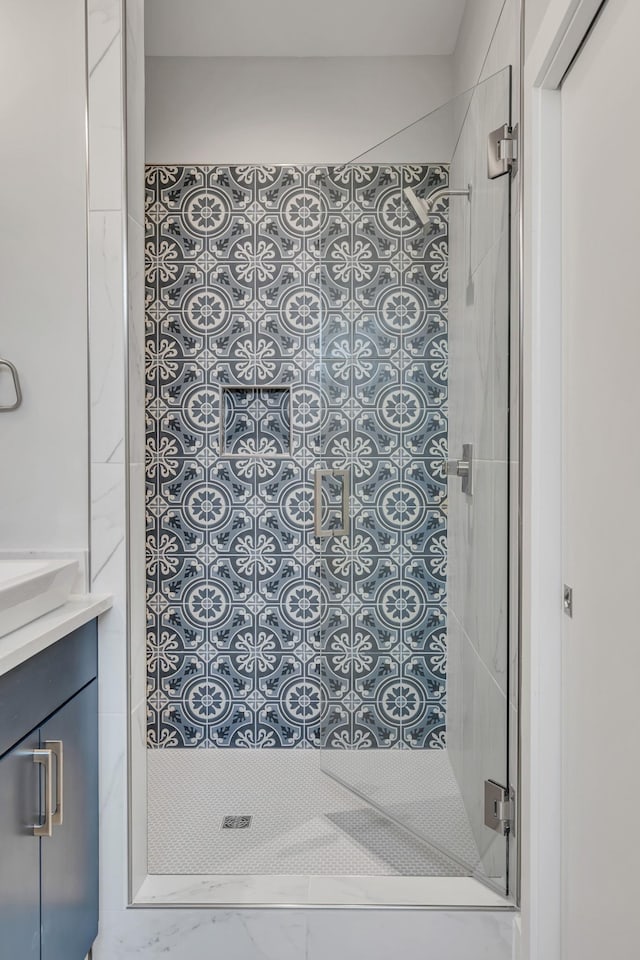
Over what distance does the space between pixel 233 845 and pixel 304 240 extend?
6.78ft

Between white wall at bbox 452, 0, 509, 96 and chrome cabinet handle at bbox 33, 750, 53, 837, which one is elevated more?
white wall at bbox 452, 0, 509, 96

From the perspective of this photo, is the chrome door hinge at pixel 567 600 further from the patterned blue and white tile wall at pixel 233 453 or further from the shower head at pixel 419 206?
the patterned blue and white tile wall at pixel 233 453

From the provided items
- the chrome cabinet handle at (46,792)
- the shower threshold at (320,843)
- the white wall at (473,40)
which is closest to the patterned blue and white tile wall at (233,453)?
the shower threshold at (320,843)

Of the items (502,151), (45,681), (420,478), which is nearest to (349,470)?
(420,478)

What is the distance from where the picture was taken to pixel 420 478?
1.85m

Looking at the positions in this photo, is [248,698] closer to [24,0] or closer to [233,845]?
[233,845]

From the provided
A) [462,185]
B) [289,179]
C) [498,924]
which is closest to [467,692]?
[498,924]

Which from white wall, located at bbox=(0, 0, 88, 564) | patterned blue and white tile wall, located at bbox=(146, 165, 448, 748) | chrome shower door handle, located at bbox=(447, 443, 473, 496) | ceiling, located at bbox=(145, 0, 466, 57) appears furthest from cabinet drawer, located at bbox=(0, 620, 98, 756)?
ceiling, located at bbox=(145, 0, 466, 57)

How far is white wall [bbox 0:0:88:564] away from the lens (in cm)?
161

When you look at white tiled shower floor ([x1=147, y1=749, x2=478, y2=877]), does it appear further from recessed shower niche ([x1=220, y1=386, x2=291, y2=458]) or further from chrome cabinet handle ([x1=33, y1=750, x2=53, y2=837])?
recessed shower niche ([x1=220, y1=386, x2=291, y2=458])

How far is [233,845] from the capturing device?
6.15 ft

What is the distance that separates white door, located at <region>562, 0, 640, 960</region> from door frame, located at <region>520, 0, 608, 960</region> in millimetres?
28

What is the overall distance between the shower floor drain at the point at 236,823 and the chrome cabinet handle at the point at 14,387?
51.6 inches

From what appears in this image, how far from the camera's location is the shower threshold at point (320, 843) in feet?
5.31
